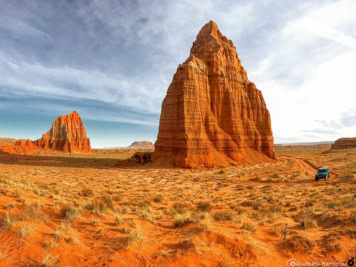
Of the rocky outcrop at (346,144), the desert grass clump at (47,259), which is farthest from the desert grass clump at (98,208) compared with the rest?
the rocky outcrop at (346,144)

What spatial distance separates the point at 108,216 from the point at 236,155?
3462cm

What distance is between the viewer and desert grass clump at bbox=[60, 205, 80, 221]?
741cm

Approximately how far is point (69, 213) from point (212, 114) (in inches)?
1392

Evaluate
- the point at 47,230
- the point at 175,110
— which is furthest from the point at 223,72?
the point at 47,230

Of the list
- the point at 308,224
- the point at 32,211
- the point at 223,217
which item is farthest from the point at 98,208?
the point at 308,224

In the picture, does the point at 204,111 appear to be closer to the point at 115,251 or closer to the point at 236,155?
the point at 236,155

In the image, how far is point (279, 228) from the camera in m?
7.95

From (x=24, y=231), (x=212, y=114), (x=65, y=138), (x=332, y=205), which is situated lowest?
(x=332, y=205)

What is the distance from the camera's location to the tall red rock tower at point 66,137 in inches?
3925

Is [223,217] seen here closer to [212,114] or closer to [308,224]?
[308,224]

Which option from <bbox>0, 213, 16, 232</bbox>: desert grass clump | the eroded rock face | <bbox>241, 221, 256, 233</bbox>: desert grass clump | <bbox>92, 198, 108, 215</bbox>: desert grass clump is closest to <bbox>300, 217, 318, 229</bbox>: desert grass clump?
<bbox>241, 221, 256, 233</bbox>: desert grass clump

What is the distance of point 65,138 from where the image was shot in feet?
336

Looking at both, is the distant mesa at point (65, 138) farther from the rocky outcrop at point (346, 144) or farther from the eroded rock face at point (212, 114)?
the rocky outcrop at point (346, 144)

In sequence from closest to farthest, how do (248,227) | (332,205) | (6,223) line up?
1. (6,223)
2. (248,227)
3. (332,205)
